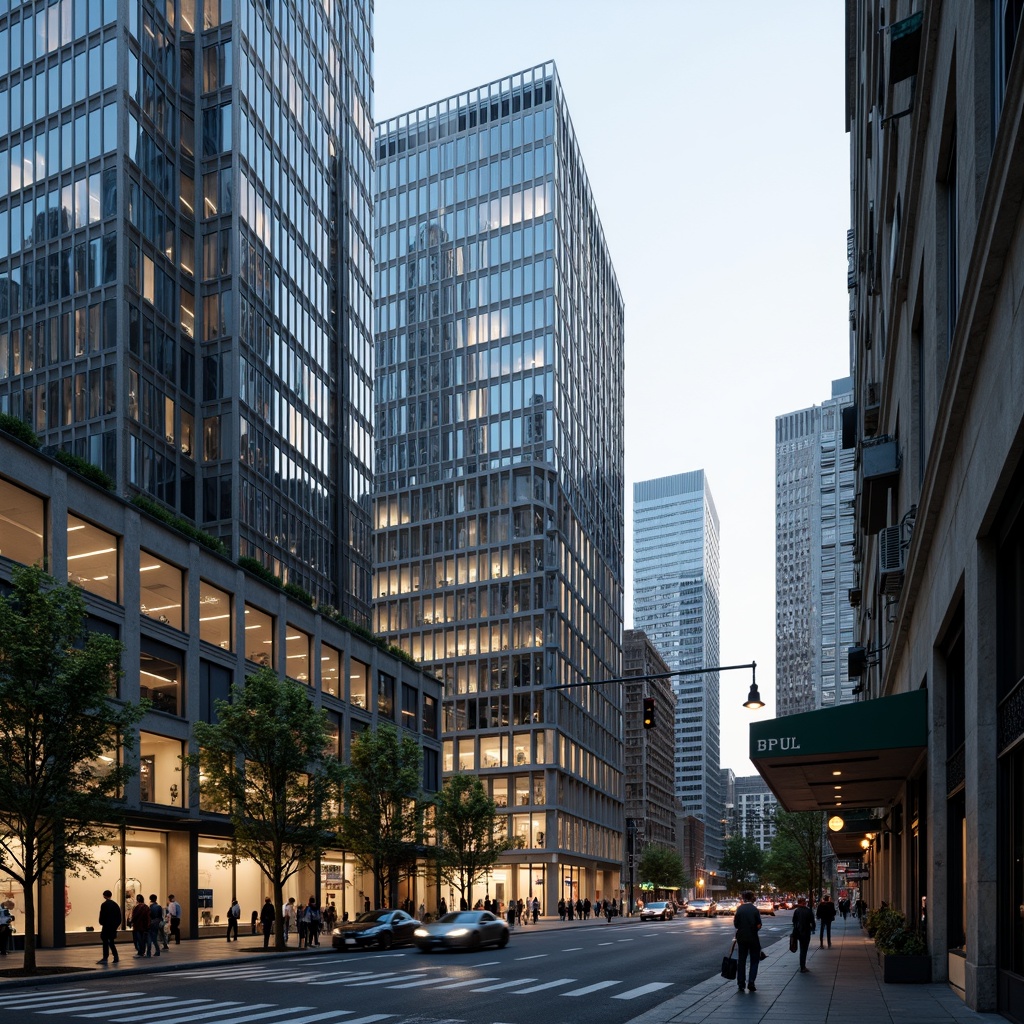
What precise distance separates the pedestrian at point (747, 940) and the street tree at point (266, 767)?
67.5 feet

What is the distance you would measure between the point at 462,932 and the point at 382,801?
1528cm

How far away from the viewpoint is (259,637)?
55.5 m

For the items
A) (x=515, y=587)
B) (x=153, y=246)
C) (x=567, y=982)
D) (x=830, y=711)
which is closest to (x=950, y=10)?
(x=830, y=711)

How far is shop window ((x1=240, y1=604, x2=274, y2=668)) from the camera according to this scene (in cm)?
5456

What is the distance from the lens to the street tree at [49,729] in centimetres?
2770

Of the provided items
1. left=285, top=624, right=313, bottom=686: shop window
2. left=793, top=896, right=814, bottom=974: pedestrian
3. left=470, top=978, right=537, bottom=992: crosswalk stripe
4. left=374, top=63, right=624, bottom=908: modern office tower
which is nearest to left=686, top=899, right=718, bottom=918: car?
left=374, top=63, right=624, bottom=908: modern office tower

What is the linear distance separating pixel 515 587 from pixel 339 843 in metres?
53.4

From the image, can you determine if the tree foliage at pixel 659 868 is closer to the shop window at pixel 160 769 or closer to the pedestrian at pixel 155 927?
the shop window at pixel 160 769

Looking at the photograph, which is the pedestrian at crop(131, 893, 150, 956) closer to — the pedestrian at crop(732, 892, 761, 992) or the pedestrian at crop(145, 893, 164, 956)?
the pedestrian at crop(145, 893, 164, 956)

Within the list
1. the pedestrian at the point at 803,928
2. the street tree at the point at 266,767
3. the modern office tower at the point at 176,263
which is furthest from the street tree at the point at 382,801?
the pedestrian at the point at 803,928

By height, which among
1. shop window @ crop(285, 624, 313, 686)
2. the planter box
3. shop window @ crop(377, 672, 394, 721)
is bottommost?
the planter box

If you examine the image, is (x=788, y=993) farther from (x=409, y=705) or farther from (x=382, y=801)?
(x=409, y=705)

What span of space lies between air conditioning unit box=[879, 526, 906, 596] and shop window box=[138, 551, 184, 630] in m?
28.4

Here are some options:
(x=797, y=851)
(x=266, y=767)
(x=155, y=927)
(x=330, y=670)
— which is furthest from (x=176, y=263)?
(x=797, y=851)
